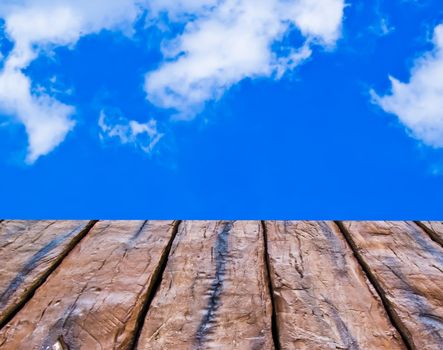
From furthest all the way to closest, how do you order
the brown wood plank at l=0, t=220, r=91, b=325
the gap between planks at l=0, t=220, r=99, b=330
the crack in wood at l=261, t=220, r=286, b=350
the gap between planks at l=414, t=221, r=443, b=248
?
the gap between planks at l=414, t=221, r=443, b=248
the brown wood plank at l=0, t=220, r=91, b=325
the gap between planks at l=0, t=220, r=99, b=330
the crack in wood at l=261, t=220, r=286, b=350

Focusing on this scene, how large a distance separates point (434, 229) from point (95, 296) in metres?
1.07

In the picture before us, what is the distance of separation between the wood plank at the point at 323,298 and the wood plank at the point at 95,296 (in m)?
0.28

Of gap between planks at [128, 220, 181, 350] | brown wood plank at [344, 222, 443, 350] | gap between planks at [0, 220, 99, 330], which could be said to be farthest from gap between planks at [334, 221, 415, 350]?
gap between planks at [0, 220, 99, 330]

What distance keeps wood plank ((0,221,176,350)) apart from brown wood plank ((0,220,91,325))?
0.10 ft

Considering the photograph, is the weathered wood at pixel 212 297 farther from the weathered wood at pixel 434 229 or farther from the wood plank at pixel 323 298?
the weathered wood at pixel 434 229

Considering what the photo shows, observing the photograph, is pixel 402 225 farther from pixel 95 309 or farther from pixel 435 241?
pixel 95 309

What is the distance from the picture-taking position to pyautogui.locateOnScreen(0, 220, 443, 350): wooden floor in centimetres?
95

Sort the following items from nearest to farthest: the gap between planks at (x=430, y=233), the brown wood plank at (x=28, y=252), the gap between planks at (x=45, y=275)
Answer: the gap between planks at (x=45, y=275)
the brown wood plank at (x=28, y=252)
the gap between planks at (x=430, y=233)

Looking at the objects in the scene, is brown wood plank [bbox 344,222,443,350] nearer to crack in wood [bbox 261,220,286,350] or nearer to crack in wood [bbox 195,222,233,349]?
crack in wood [bbox 261,220,286,350]

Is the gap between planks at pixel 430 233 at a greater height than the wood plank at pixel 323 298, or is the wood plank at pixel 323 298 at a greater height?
the gap between planks at pixel 430 233

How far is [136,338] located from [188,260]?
1.35 feet

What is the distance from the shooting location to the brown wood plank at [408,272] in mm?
992

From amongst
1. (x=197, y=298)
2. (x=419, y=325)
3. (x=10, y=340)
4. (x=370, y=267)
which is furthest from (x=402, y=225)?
(x=10, y=340)

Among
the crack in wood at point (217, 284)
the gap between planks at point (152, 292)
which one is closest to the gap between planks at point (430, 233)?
the crack in wood at point (217, 284)
